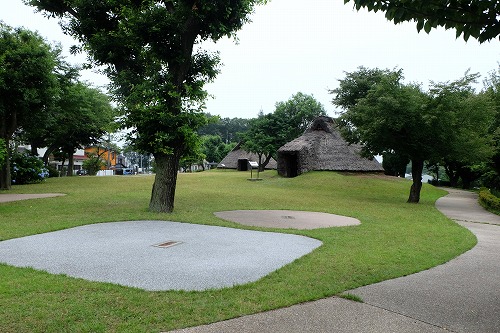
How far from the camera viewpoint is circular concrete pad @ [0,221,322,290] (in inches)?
195

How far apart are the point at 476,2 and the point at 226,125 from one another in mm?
94432

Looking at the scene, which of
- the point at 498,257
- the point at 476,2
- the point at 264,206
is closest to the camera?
the point at 476,2

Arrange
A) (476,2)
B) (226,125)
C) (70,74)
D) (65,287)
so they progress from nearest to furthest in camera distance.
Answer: (476,2)
(65,287)
(70,74)
(226,125)

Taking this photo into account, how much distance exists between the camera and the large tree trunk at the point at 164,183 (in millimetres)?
11352

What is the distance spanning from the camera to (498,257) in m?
6.88

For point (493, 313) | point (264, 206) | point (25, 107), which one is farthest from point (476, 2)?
point (25, 107)

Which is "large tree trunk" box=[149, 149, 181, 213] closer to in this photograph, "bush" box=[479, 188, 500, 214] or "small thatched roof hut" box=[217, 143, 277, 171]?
"bush" box=[479, 188, 500, 214]

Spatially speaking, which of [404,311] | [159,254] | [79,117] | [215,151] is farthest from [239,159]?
[404,311]

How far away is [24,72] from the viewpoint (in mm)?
15766

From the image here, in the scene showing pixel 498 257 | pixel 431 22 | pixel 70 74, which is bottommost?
pixel 498 257

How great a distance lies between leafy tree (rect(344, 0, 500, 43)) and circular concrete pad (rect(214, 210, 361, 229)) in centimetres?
657

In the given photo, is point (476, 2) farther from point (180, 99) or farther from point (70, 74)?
point (70, 74)

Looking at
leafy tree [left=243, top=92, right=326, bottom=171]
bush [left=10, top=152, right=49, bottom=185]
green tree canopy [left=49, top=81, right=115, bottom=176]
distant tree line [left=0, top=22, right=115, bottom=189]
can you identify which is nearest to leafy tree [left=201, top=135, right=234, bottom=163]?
leafy tree [left=243, top=92, right=326, bottom=171]

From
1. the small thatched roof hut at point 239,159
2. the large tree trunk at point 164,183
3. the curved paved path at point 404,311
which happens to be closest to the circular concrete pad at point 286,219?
the large tree trunk at point 164,183
